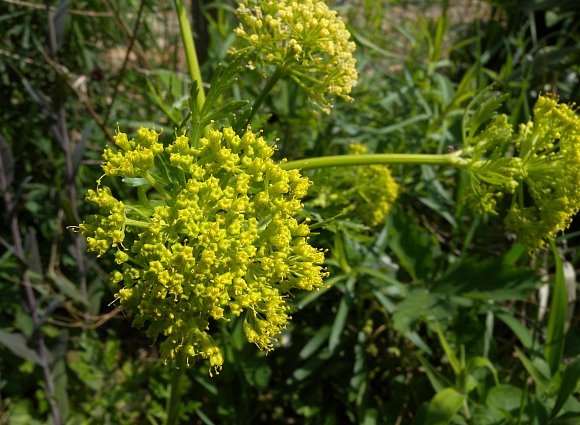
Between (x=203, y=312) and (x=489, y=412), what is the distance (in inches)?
58.6

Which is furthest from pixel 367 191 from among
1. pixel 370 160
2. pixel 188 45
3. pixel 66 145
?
pixel 66 145

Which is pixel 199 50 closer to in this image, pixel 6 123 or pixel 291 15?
pixel 6 123

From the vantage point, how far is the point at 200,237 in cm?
142

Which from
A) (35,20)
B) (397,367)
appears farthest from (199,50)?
(397,367)

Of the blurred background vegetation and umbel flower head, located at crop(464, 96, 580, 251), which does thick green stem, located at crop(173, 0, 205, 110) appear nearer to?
the blurred background vegetation

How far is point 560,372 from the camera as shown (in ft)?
7.77

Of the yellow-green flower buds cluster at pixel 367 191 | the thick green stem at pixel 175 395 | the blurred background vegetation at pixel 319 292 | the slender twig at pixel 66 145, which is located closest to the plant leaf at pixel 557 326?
the blurred background vegetation at pixel 319 292

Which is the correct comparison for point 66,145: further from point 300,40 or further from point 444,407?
point 444,407

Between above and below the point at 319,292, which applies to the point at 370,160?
above

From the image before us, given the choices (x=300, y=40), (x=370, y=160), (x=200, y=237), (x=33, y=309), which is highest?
(x=300, y=40)

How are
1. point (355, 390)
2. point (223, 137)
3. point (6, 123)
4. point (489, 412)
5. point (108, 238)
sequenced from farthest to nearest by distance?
1. point (6, 123)
2. point (355, 390)
3. point (489, 412)
4. point (223, 137)
5. point (108, 238)

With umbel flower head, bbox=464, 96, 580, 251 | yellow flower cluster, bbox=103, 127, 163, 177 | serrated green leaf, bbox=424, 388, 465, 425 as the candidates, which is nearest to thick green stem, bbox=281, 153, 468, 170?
umbel flower head, bbox=464, 96, 580, 251

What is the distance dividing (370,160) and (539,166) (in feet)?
1.93

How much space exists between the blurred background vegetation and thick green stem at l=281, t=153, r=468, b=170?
30 cm
